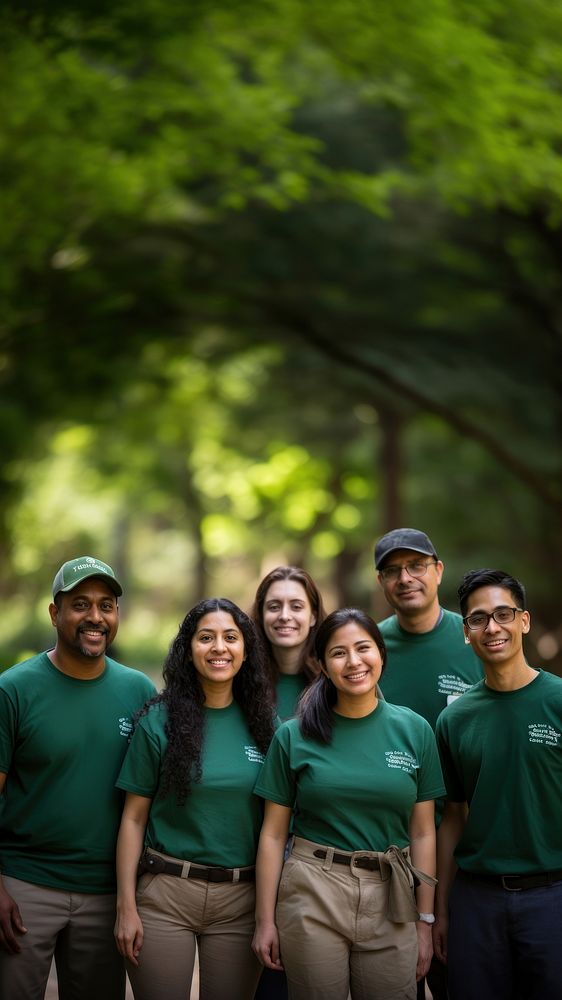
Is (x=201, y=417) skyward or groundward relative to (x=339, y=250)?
groundward

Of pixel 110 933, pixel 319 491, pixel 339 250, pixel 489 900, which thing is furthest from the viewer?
pixel 319 491

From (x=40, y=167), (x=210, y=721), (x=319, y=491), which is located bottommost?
(x=210, y=721)

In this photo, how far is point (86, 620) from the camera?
4.32 meters

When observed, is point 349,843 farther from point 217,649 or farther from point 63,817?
point 63,817

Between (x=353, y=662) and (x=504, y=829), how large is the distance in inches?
32.3

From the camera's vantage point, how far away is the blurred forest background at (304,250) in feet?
35.0

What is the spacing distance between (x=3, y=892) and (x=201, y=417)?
2316cm

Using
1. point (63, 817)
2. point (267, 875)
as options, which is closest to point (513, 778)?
point (267, 875)

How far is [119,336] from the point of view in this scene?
16.8 meters

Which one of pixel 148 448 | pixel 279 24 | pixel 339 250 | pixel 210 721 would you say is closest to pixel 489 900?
pixel 210 721

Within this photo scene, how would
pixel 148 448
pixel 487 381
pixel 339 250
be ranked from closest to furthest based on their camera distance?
pixel 339 250 → pixel 487 381 → pixel 148 448

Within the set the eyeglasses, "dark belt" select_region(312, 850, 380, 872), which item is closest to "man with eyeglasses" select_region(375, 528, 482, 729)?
the eyeglasses

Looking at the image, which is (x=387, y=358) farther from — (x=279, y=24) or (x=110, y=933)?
(x=110, y=933)

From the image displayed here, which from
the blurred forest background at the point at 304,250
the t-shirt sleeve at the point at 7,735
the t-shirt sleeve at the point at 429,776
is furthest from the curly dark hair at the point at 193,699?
the blurred forest background at the point at 304,250
